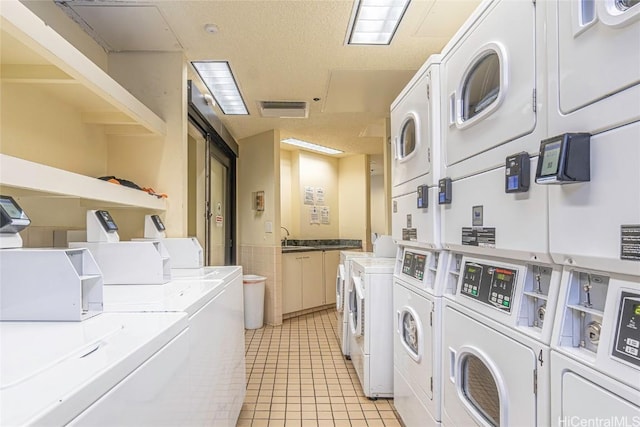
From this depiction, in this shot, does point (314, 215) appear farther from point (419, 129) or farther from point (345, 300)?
point (419, 129)

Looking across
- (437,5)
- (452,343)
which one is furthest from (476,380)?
(437,5)

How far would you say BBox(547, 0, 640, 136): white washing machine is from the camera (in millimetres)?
707

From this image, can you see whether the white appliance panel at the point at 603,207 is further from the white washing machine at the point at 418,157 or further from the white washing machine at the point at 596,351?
the white washing machine at the point at 418,157

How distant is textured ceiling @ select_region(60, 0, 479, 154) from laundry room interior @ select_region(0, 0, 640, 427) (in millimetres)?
19

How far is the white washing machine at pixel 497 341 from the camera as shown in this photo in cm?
96

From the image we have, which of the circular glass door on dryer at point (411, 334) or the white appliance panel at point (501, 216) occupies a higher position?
the white appliance panel at point (501, 216)

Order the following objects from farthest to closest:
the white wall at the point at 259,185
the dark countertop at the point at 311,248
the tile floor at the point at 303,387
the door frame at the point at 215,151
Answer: the dark countertop at the point at 311,248, the white wall at the point at 259,185, the door frame at the point at 215,151, the tile floor at the point at 303,387

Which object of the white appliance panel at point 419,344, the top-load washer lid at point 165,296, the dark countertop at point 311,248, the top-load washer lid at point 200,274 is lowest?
the white appliance panel at point 419,344

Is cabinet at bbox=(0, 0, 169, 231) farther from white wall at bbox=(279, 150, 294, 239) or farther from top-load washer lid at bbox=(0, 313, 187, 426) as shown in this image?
white wall at bbox=(279, 150, 294, 239)

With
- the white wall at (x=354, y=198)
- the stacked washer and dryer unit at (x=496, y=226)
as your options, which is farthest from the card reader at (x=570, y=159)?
the white wall at (x=354, y=198)

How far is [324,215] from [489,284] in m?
4.79

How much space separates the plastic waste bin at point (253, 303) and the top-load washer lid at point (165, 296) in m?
2.44

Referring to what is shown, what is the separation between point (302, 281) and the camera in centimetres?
490

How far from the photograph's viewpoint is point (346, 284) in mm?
3209
